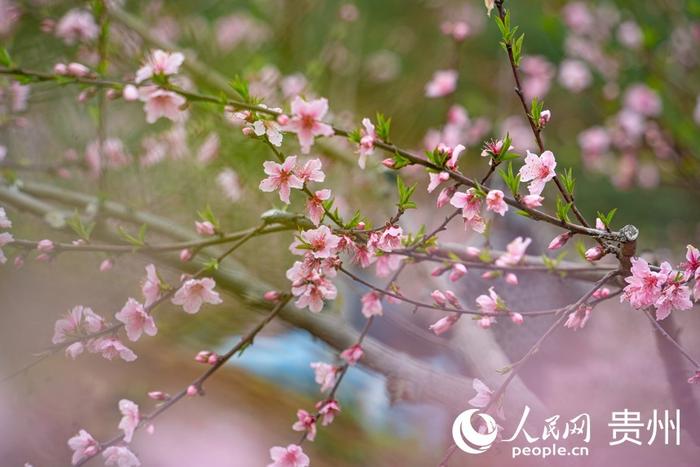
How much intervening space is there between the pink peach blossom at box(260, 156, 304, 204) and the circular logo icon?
293mm

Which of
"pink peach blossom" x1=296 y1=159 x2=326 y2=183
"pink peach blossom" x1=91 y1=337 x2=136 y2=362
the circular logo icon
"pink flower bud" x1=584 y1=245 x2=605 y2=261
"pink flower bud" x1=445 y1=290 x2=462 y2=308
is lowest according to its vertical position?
the circular logo icon

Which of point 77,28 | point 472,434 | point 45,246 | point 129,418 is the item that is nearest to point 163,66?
point 45,246

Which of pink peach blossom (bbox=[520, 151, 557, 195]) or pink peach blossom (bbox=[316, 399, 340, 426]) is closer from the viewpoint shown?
pink peach blossom (bbox=[520, 151, 557, 195])

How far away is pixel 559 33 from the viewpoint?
6.54 ft

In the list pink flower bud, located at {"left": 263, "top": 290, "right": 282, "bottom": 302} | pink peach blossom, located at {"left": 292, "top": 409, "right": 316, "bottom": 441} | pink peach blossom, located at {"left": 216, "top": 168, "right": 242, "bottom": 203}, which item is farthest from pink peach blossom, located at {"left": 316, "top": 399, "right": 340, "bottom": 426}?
pink peach blossom, located at {"left": 216, "top": 168, "right": 242, "bottom": 203}

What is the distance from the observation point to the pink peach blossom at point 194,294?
710mm

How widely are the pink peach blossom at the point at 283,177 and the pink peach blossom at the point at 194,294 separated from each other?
0.12 meters

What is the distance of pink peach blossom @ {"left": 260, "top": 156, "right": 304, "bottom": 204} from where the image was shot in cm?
66

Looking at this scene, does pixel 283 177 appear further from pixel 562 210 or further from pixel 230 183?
pixel 230 183

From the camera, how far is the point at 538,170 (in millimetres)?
650

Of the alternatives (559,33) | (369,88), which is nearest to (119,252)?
(559,33)

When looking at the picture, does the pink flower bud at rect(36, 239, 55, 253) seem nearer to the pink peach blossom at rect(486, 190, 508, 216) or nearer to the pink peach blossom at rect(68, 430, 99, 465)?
the pink peach blossom at rect(68, 430, 99, 465)

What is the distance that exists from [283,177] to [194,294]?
0.16 m

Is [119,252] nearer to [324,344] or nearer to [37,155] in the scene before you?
[324,344]
